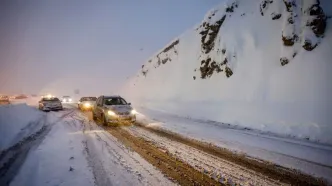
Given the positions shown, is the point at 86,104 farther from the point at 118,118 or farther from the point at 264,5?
the point at 264,5

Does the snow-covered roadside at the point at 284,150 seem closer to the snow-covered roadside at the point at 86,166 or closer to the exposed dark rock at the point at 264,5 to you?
the snow-covered roadside at the point at 86,166

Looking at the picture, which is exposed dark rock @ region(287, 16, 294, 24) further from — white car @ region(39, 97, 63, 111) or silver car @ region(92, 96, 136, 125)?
white car @ region(39, 97, 63, 111)

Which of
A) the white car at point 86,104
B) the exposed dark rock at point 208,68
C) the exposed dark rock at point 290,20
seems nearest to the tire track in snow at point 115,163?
the exposed dark rock at point 290,20

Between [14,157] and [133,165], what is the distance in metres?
3.93

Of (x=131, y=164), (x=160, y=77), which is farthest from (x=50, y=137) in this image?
(x=160, y=77)

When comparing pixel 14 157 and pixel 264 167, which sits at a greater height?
pixel 14 157

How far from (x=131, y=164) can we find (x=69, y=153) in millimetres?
2555

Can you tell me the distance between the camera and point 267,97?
60.6ft

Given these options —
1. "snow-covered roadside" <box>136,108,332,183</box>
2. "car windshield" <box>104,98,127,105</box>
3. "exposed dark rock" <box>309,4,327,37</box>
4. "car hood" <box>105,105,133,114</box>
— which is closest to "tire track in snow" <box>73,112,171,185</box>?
"snow-covered roadside" <box>136,108,332,183</box>

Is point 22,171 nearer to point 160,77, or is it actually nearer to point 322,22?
point 322,22

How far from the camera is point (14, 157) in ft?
24.6

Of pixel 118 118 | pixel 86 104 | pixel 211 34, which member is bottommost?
pixel 118 118

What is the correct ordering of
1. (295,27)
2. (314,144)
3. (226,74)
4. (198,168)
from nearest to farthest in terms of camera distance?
1. (198,168)
2. (314,144)
3. (295,27)
4. (226,74)

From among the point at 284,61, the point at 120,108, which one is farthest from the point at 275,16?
the point at 120,108
